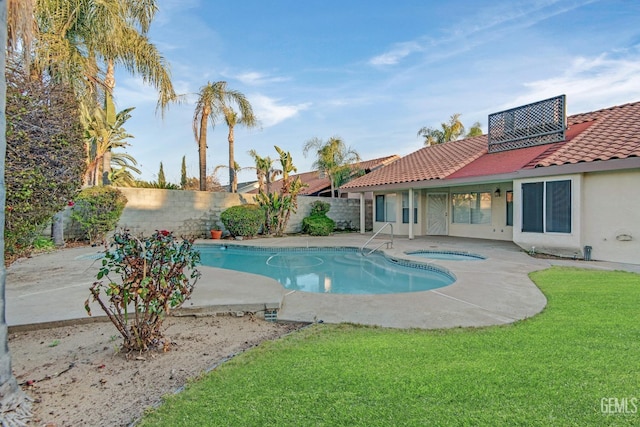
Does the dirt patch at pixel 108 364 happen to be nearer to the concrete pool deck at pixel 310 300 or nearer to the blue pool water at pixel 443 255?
the concrete pool deck at pixel 310 300

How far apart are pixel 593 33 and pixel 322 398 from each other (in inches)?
Answer: 604

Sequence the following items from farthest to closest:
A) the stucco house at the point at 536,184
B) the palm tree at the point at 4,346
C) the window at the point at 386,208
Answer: the window at the point at 386,208, the stucco house at the point at 536,184, the palm tree at the point at 4,346

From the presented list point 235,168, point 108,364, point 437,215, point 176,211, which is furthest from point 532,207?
point 235,168

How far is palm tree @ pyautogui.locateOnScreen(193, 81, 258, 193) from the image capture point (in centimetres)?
1866

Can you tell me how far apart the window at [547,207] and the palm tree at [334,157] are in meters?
13.5

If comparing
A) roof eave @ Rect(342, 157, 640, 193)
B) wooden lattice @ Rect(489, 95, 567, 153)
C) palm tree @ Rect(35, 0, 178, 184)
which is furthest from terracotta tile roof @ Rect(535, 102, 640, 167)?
palm tree @ Rect(35, 0, 178, 184)

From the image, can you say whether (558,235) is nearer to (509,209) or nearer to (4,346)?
(509,209)

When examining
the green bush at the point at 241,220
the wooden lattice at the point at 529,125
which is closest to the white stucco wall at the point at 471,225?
the wooden lattice at the point at 529,125

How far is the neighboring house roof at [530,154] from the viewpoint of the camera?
9859 millimetres

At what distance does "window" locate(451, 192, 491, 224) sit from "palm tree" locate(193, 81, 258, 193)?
42.5 feet

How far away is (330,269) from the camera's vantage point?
35.8 ft

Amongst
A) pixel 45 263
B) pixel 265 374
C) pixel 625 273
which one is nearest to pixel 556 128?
pixel 625 273

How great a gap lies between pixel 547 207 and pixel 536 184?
2.77 ft
